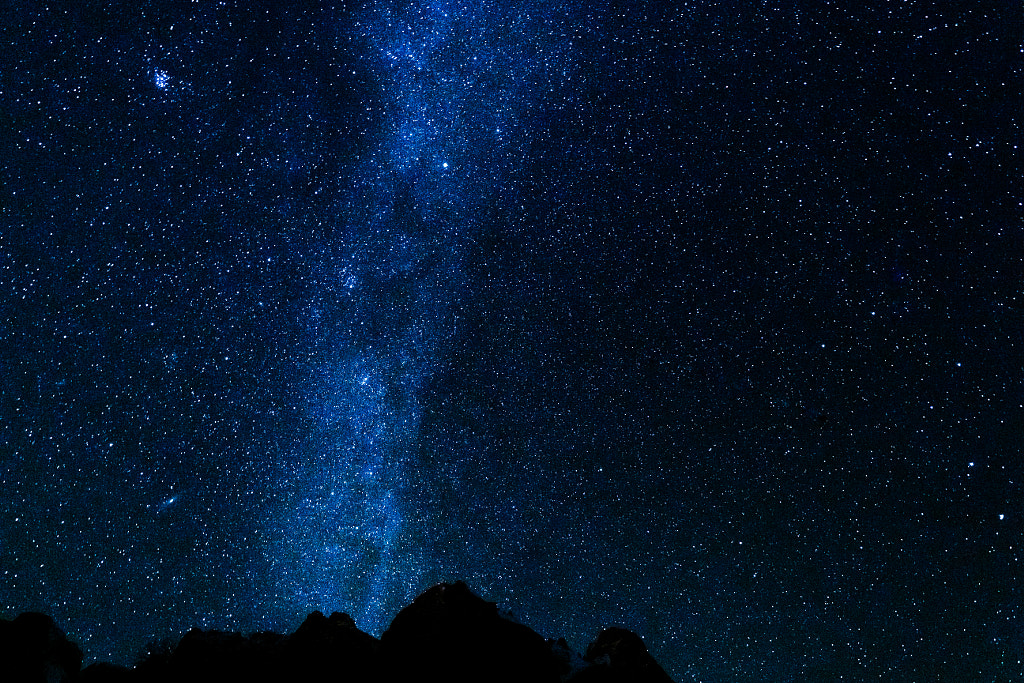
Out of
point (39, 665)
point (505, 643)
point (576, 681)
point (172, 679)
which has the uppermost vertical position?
point (39, 665)

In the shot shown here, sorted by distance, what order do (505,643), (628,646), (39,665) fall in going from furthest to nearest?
(628,646) → (505,643) → (39,665)

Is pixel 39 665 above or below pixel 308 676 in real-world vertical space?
above

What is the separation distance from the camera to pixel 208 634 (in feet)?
23.5

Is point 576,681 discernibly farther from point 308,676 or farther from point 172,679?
point 172,679

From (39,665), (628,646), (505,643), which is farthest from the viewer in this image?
(628,646)

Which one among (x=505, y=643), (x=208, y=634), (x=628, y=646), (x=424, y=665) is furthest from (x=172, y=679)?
(x=628, y=646)

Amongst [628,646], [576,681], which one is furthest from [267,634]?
[628,646]

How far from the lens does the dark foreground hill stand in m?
6.39

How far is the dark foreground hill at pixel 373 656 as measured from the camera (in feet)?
21.0

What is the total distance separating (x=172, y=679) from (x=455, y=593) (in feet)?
9.01

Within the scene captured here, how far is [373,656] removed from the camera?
21.9 feet

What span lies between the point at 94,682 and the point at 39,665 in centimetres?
53

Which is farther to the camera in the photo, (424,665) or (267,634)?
(267,634)

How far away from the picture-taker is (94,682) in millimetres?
6559
